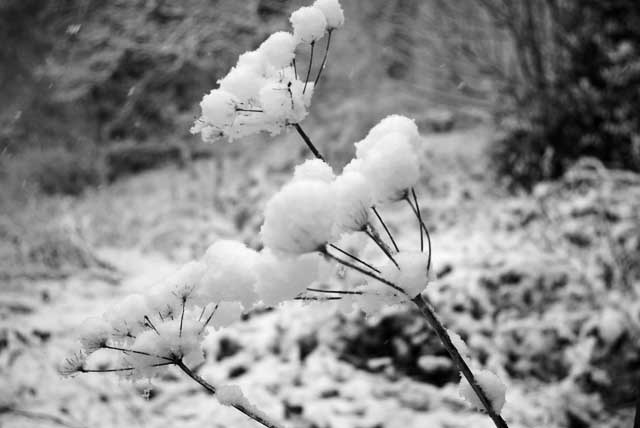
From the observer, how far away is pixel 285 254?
642 mm

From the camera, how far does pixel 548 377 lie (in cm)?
262

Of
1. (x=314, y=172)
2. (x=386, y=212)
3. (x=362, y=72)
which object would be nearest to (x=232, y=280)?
(x=314, y=172)

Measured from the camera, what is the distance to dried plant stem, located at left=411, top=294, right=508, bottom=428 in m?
0.79

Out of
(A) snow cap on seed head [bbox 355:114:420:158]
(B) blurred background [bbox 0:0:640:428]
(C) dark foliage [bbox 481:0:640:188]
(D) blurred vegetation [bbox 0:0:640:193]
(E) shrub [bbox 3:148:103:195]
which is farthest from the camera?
(E) shrub [bbox 3:148:103:195]

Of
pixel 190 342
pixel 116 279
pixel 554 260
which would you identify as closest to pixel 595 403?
pixel 554 260

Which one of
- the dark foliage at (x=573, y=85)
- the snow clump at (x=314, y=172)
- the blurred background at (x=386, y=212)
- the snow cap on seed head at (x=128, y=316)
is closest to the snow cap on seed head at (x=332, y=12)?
the snow clump at (x=314, y=172)

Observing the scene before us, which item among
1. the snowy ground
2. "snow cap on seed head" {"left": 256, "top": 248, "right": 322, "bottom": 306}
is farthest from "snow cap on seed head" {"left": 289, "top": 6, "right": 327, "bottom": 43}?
the snowy ground

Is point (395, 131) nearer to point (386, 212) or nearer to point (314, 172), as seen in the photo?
point (314, 172)

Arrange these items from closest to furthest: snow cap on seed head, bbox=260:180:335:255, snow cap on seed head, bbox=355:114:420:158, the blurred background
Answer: snow cap on seed head, bbox=260:180:335:255 → snow cap on seed head, bbox=355:114:420:158 → the blurred background

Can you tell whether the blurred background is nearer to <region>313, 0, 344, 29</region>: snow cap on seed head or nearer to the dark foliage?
the dark foliage

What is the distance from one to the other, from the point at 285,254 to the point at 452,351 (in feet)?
1.32

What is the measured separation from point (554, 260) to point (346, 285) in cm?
158

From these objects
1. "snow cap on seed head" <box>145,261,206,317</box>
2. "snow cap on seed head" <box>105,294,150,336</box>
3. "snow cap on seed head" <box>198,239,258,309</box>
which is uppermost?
"snow cap on seed head" <box>198,239,258,309</box>

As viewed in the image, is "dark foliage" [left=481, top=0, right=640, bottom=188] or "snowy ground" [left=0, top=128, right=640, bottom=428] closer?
"snowy ground" [left=0, top=128, right=640, bottom=428]
